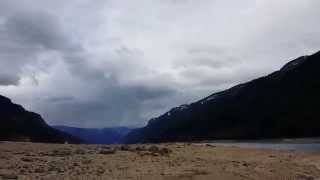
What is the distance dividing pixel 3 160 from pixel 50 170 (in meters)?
6.93

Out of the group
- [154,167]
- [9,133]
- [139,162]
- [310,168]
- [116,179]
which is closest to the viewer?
[116,179]

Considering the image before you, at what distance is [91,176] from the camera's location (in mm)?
27969

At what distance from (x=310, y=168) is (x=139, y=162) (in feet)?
42.3

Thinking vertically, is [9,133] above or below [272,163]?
above

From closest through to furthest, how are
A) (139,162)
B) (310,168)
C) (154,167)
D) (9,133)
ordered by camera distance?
1. (154,167)
2. (139,162)
3. (310,168)
4. (9,133)

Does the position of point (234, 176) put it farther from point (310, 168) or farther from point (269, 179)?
point (310, 168)

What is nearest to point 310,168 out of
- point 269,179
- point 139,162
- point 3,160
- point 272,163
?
point 272,163

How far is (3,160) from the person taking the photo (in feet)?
117

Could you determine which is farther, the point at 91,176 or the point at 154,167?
the point at 154,167

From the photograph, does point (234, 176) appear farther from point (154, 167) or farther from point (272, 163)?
point (272, 163)

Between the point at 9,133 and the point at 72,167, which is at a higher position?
the point at 9,133

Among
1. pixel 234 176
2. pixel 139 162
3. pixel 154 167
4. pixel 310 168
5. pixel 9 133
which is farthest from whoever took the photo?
pixel 9 133

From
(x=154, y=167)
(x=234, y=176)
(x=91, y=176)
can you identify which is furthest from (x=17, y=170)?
(x=234, y=176)

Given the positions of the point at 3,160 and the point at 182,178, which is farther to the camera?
the point at 3,160
